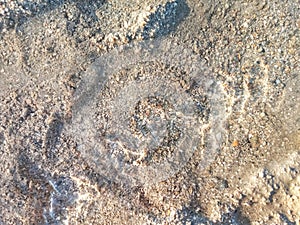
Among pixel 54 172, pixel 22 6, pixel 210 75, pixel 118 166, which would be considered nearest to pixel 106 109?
pixel 118 166

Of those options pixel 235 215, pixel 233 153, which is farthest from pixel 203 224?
pixel 233 153

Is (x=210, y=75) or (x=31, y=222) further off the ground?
(x=210, y=75)

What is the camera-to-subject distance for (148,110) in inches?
116

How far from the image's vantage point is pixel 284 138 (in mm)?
2891

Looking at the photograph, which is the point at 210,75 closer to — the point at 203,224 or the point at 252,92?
the point at 252,92

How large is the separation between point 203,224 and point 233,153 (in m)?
0.63

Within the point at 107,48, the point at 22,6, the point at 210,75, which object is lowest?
the point at 210,75

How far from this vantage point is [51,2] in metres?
2.96

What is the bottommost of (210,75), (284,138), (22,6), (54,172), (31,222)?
(31,222)

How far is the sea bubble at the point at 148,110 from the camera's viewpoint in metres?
2.95

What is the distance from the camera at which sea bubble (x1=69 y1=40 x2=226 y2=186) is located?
9.66 feet

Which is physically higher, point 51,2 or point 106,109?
point 51,2

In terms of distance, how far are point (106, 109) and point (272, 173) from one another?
144 cm

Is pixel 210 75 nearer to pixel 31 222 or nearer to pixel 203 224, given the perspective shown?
pixel 203 224
